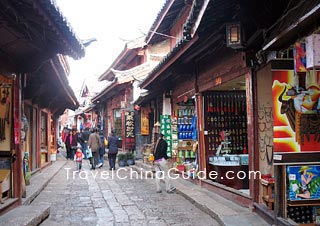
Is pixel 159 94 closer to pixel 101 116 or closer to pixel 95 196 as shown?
pixel 95 196

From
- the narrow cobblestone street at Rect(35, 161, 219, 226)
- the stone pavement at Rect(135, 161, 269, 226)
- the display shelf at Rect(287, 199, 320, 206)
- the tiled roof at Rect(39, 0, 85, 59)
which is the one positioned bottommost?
the narrow cobblestone street at Rect(35, 161, 219, 226)

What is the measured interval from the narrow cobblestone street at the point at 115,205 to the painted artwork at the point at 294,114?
2288mm

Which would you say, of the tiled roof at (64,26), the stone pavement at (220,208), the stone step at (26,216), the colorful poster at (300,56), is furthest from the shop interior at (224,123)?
the colorful poster at (300,56)

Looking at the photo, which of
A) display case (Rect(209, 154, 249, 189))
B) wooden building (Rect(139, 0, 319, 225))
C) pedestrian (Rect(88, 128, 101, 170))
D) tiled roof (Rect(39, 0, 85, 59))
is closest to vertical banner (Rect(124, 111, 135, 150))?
pedestrian (Rect(88, 128, 101, 170))

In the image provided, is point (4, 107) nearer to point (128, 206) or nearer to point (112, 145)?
point (128, 206)

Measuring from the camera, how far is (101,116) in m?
31.3

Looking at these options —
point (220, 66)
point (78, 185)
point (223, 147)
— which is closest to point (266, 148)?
point (220, 66)

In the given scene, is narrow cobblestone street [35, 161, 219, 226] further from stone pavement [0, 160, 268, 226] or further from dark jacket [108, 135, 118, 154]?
dark jacket [108, 135, 118, 154]

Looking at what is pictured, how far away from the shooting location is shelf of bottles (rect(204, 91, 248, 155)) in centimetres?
1071

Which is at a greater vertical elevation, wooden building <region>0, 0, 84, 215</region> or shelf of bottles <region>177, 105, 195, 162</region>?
wooden building <region>0, 0, 84, 215</region>

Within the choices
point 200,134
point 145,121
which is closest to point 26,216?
point 200,134

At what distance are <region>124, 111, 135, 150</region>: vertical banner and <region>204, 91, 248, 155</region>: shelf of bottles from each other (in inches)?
434

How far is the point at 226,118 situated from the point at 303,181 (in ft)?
16.3

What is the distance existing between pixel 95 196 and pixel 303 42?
7308mm
